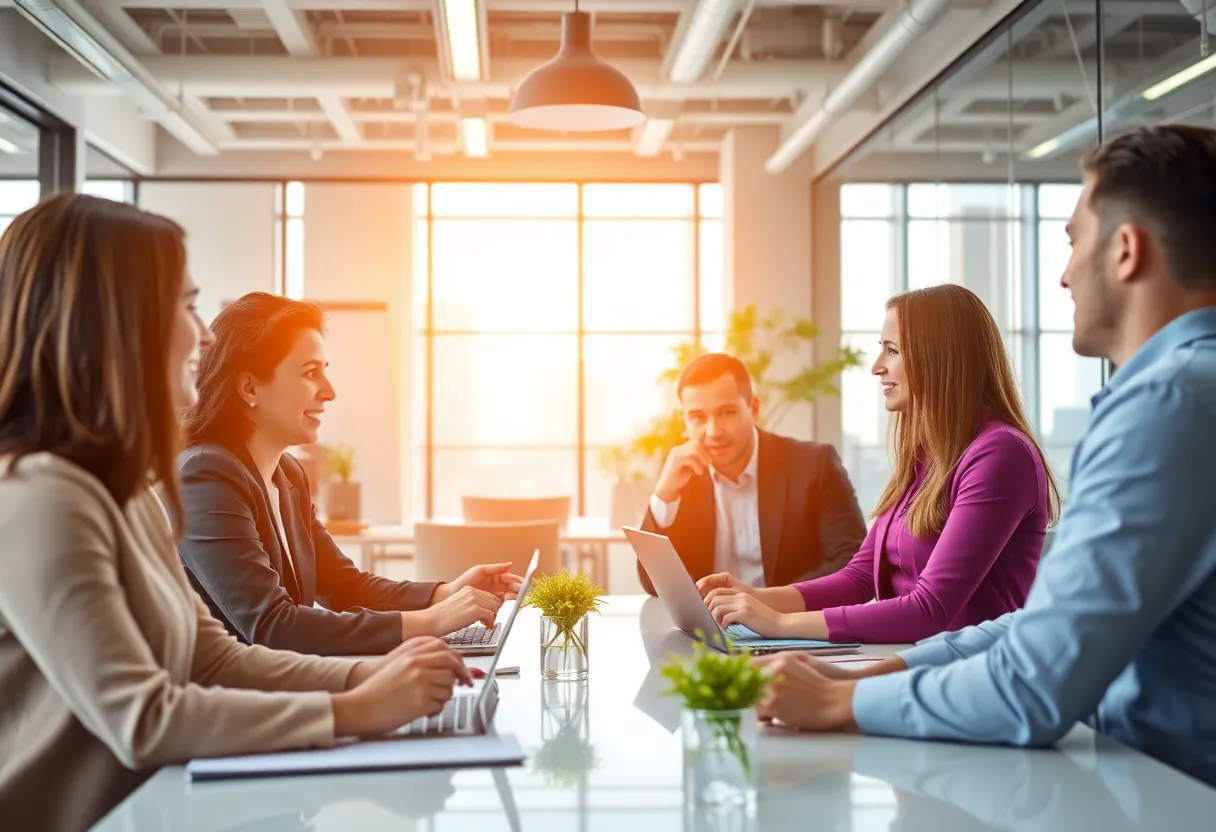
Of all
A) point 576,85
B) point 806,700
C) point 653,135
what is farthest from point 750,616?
point 653,135

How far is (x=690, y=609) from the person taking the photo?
2166mm

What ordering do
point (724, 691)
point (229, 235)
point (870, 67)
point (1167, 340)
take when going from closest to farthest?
point (724, 691)
point (1167, 340)
point (870, 67)
point (229, 235)

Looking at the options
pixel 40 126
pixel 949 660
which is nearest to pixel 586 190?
pixel 40 126

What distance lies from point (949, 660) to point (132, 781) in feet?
3.63

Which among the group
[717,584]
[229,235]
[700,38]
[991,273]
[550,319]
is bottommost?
[717,584]

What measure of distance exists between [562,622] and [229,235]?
26.9 feet

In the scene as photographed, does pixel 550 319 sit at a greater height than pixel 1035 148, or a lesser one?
lesser

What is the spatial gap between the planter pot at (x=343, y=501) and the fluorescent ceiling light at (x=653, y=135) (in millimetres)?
2898

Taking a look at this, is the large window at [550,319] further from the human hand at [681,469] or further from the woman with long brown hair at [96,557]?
the woman with long brown hair at [96,557]

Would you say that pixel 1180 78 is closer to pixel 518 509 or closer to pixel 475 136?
pixel 518 509

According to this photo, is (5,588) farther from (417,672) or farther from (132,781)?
(417,672)

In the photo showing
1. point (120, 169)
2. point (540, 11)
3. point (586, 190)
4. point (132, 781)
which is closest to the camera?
point (132, 781)

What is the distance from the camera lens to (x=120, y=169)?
8500 millimetres

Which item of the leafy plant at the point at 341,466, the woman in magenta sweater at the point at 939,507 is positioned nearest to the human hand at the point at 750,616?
the woman in magenta sweater at the point at 939,507
